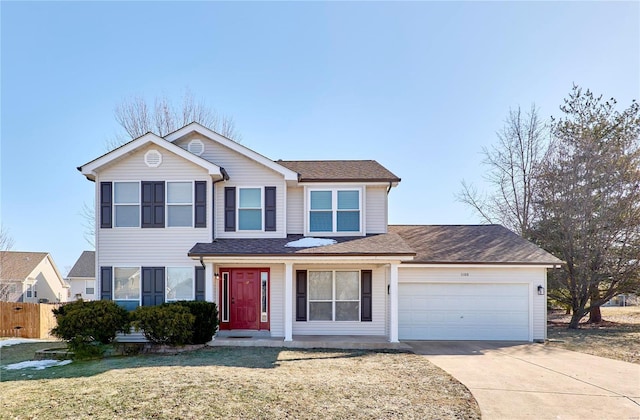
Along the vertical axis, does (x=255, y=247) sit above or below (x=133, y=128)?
below

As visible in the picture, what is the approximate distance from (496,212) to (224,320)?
17.0 m

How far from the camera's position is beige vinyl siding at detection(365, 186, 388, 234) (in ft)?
47.6

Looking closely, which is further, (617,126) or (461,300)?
(617,126)

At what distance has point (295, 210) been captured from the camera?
14508 mm

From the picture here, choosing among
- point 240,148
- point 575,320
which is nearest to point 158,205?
point 240,148

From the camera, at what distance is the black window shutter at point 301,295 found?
1406 centimetres

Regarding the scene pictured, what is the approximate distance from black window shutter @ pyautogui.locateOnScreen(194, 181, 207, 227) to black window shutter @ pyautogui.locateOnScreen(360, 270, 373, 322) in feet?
17.6

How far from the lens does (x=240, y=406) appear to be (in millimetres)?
6312

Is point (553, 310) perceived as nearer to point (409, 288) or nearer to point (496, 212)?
point (496, 212)

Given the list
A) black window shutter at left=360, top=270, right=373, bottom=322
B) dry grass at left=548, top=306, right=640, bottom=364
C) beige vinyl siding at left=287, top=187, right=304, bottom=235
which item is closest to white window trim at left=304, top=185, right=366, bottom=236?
beige vinyl siding at left=287, top=187, right=304, bottom=235

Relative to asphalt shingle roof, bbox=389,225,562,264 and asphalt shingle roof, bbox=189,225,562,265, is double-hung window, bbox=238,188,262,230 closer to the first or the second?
asphalt shingle roof, bbox=189,225,562,265

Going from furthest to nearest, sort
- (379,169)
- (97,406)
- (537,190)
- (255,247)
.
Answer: (537,190) < (379,169) < (255,247) < (97,406)

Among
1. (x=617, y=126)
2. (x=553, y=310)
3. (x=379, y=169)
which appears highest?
(x=617, y=126)

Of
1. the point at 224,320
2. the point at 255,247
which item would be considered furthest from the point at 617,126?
the point at 224,320
